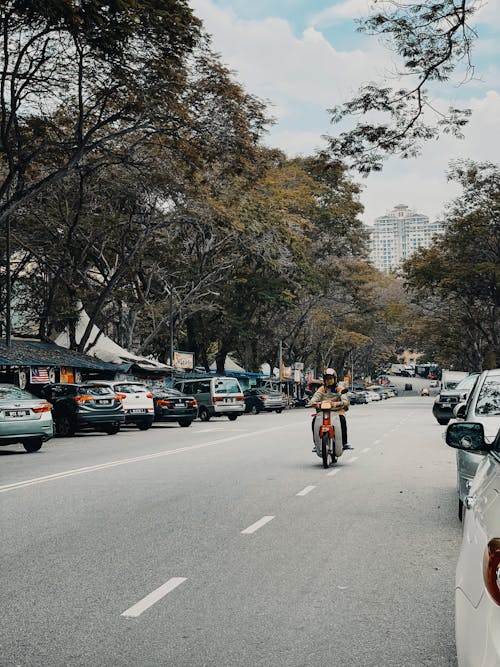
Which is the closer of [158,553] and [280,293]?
[158,553]

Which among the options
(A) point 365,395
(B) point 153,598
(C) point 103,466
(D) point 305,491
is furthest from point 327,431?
(A) point 365,395

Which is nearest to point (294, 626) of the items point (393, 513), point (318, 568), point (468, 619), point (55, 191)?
point (318, 568)

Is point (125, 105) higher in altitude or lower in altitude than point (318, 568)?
higher

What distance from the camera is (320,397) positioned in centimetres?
1544

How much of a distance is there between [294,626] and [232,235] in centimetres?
3575

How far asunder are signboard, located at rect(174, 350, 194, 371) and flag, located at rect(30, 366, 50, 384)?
1304 centimetres

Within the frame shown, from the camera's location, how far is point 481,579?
9.66 ft

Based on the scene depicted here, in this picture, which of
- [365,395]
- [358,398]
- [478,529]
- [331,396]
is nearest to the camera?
[478,529]

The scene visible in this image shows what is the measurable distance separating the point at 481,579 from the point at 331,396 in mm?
12560

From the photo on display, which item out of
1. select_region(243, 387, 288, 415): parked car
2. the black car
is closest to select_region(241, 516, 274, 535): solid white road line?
the black car

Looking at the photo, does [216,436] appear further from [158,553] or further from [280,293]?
[280,293]

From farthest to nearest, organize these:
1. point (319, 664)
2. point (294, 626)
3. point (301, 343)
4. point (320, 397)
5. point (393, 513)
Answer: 1. point (301, 343)
2. point (320, 397)
3. point (393, 513)
4. point (294, 626)
5. point (319, 664)

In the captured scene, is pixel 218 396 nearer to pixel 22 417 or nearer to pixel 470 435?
pixel 22 417

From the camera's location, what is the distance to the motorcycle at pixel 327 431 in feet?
50.0
